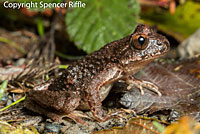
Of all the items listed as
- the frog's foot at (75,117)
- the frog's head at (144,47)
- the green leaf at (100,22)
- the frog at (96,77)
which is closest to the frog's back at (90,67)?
the frog at (96,77)

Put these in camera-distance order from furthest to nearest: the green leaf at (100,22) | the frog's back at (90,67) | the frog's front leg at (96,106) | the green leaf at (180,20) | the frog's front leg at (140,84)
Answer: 1. the green leaf at (180,20)
2. the green leaf at (100,22)
3. the frog's front leg at (140,84)
4. the frog's back at (90,67)
5. the frog's front leg at (96,106)

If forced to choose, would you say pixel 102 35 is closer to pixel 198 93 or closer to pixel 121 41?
pixel 121 41

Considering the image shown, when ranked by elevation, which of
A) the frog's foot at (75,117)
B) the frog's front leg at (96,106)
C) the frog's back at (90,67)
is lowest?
the frog's foot at (75,117)

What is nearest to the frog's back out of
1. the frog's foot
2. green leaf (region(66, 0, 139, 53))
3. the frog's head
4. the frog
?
the frog

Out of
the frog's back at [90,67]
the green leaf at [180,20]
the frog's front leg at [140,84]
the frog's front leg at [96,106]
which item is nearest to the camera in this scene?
the frog's front leg at [96,106]

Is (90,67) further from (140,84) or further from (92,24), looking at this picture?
(92,24)

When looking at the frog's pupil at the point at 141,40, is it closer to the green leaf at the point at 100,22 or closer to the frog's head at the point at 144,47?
the frog's head at the point at 144,47
